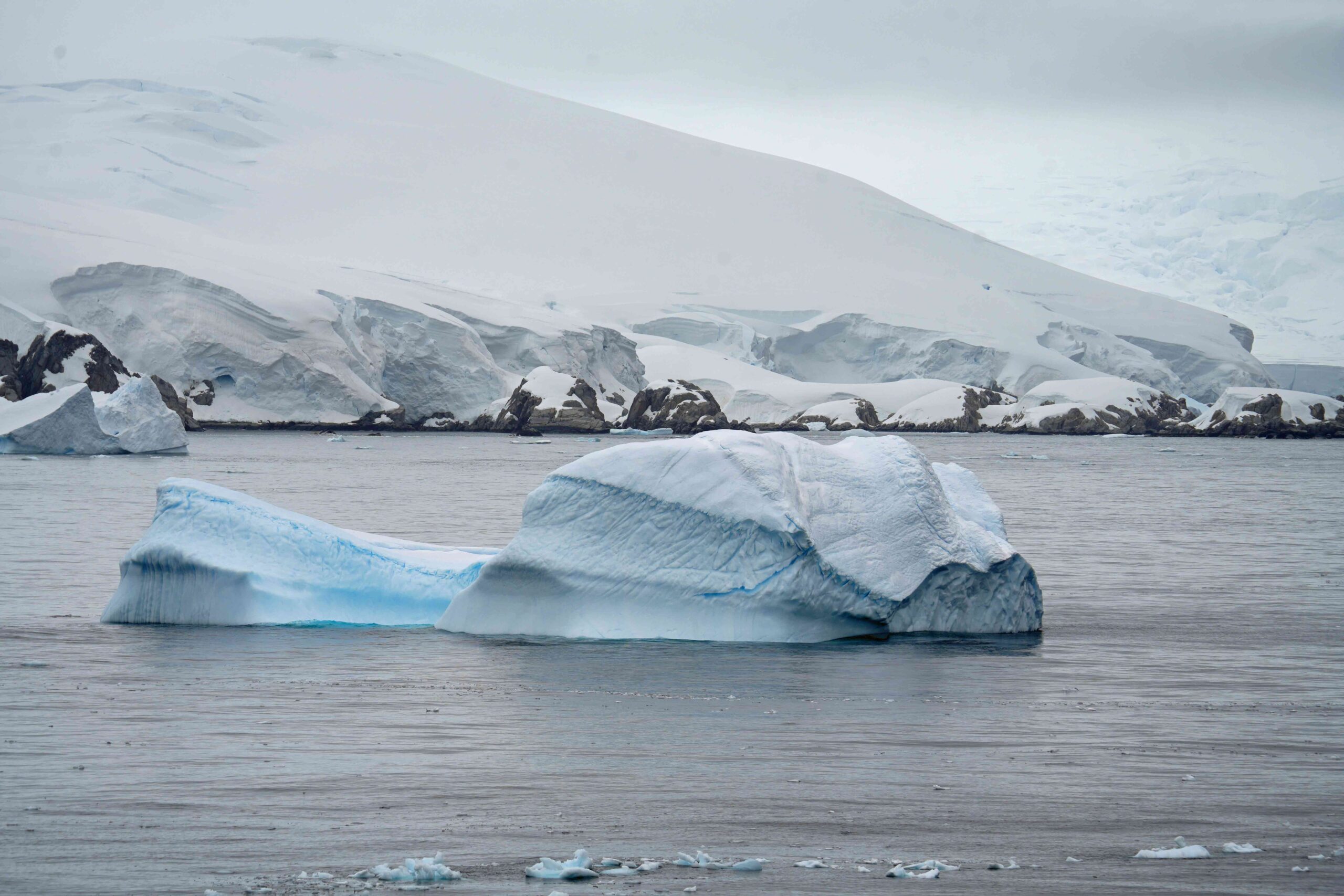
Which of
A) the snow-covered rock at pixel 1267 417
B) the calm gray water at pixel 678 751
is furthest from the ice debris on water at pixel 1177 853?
the snow-covered rock at pixel 1267 417

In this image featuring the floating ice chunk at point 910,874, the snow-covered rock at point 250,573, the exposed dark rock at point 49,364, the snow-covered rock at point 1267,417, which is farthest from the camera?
the snow-covered rock at point 1267,417

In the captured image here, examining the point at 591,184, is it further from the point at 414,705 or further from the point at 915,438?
the point at 414,705

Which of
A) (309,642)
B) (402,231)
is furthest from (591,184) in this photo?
(309,642)

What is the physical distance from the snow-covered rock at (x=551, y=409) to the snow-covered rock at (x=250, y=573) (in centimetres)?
4957

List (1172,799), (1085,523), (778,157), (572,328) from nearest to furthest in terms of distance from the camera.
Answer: (1172,799) → (1085,523) → (572,328) → (778,157)

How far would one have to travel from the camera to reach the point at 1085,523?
2094 centimetres

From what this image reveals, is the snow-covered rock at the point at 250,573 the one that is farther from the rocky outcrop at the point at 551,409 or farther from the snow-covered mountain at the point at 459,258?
the rocky outcrop at the point at 551,409

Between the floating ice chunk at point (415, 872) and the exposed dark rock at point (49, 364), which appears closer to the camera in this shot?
the floating ice chunk at point (415, 872)

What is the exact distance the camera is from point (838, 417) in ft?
230

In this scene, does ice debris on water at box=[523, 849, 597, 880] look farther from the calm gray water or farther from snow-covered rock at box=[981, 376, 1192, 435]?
snow-covered rock at box=[981, 376, 1192, 435]

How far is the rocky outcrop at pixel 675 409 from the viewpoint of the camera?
59.8 m

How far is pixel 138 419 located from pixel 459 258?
64.7m

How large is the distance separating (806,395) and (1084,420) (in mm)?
13914

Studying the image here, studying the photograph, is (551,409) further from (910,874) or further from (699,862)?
(910,874)
